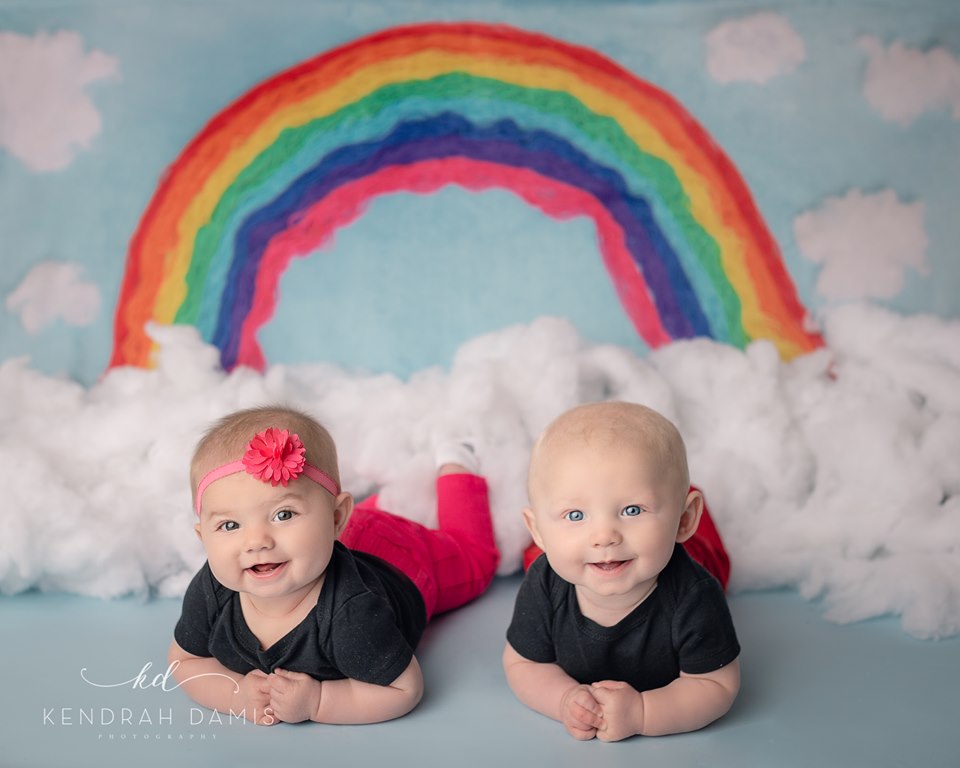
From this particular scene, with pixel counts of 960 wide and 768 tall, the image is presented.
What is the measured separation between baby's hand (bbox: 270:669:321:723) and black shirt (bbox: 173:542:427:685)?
16 millimetres

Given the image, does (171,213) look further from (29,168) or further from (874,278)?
(874,278)

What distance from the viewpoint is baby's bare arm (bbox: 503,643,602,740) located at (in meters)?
1.36

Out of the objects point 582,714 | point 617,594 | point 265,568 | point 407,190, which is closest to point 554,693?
point 582,714

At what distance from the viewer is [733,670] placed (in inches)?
54.2

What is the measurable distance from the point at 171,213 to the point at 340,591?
4.28 ft

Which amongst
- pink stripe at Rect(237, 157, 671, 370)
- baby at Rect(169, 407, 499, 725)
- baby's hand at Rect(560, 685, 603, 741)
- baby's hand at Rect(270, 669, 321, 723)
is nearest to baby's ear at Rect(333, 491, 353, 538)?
baby at Rect(169, 407, 499, 725)

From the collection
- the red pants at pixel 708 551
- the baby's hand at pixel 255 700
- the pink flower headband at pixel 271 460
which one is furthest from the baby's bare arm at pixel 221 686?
the red pants at pixel 708 551

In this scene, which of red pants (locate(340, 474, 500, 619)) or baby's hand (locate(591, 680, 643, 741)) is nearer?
baby's hand (locate(591, 680, 643, 741))

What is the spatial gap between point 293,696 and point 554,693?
1.06 ft

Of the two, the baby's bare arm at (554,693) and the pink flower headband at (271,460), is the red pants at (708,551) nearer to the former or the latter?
the baby's bare arm at (554,693)

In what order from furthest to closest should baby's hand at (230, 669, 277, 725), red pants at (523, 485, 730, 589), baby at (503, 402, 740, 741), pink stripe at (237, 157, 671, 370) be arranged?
pink stripe at (237, 157, 671, 370), red pants at (523, 485, 730, 589), baby's hand at (230, 669, 277, 725), baby at (503, 402, 740, 741)

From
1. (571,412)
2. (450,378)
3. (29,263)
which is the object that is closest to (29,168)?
(29,263)

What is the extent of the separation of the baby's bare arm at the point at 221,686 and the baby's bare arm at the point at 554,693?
31cm

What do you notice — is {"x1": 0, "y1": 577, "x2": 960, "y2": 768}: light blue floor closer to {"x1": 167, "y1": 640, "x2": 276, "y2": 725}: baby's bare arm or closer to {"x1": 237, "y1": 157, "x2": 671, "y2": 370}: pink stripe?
{"x1": 167, "y1": 640, "x2": 276, "y2": 725}: baby's bare arm
